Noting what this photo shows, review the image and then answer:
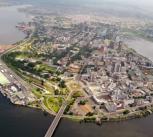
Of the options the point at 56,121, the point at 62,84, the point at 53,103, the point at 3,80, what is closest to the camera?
the point at 56,121

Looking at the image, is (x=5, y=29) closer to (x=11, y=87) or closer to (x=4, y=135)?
(x=11, y=87)

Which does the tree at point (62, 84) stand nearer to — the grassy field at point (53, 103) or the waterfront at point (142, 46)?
the grassy field at point (53, 103)

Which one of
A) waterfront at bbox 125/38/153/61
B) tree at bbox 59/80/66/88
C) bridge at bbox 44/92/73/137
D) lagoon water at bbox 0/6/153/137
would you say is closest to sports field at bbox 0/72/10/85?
lagoon water at bbox 0/6/153/137

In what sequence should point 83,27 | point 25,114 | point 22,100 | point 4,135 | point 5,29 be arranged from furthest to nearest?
point 83,27, point 5,29, point 22,100, point 25,114, point 4,135

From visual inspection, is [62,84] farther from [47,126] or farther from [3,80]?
[47,126]

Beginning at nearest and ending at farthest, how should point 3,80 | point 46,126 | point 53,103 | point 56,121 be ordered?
point 46,126 < point 56,121 < point 53,103 < point 3,80

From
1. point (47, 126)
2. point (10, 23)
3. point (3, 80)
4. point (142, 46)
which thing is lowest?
point (142, 46)

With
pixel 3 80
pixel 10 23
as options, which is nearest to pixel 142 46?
pixel 10 23

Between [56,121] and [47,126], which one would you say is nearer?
[47,126]

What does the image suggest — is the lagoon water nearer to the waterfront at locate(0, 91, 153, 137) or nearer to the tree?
the waterfront at locate(0, 91, 153, 137)

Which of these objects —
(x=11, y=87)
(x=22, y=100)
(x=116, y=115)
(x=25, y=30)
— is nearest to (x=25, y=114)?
(x=22, y=100)

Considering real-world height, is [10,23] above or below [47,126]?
above
